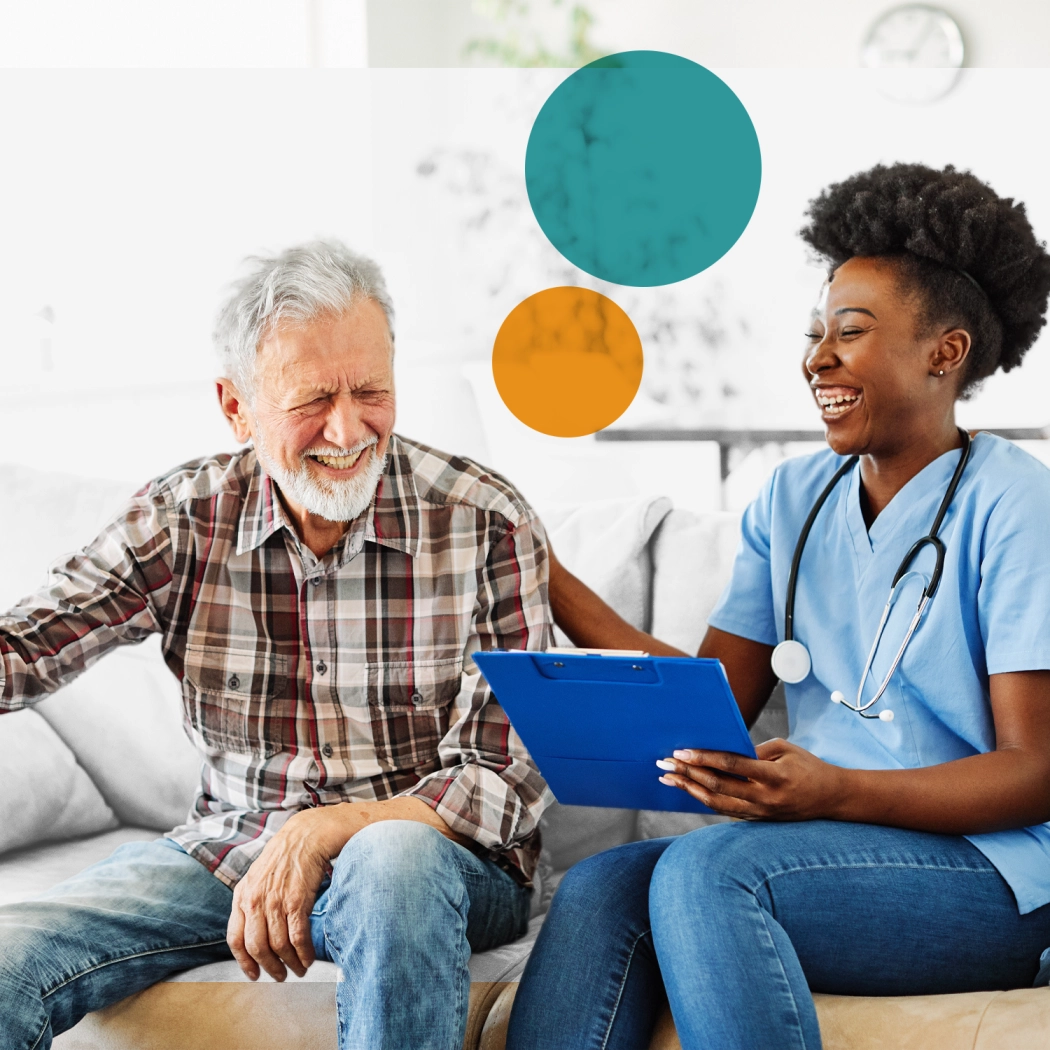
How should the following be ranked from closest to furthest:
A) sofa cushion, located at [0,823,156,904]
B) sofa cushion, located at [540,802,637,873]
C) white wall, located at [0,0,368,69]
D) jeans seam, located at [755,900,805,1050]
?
1. jeans seam, located at [755,900,805,1050]
2. sofa cushion, located at [0,823,156,904]
3. sofa cushion, located at [540,802,637,873]
4. white wall, located at [0,0,368,69]

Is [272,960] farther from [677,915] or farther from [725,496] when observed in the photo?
[725,496]

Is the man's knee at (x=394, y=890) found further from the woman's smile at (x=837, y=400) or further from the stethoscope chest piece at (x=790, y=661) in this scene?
the woman's smile at (x=837, y=400)

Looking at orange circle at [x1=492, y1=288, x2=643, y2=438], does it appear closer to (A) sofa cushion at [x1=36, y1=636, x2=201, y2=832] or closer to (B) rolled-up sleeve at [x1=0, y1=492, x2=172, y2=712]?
(A) sofa cushion at [x1=36, y1=636, x2=201, y2=832]

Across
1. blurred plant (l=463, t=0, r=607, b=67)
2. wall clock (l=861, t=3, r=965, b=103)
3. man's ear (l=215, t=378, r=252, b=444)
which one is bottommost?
man's ear (l=215, t=378, r=252, b=444)

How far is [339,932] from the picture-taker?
3.54 feet

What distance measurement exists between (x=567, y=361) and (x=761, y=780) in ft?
4.83

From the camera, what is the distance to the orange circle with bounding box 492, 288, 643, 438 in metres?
2.40

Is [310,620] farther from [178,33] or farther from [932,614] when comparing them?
[178,33]

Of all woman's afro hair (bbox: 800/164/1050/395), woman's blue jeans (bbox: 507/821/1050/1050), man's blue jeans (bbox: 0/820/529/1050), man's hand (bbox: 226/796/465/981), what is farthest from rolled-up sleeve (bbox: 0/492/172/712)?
woman's afro hair (bbox: 800/164/1050/395)

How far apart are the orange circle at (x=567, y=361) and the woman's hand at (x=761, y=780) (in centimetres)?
142

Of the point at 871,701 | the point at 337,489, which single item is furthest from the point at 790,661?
the point at 337,489

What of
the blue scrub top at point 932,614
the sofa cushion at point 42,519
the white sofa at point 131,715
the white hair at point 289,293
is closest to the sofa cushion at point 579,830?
the white sofa at point 131,715

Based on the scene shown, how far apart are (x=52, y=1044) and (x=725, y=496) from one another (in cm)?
167

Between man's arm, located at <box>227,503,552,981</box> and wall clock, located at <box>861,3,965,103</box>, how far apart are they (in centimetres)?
136
